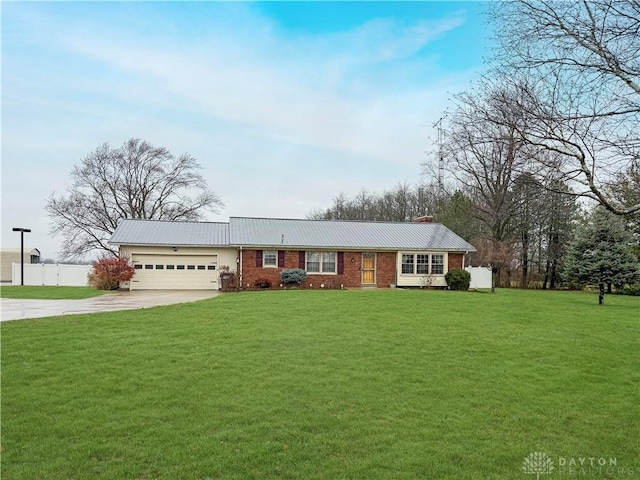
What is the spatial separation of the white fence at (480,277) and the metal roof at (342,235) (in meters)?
5.52

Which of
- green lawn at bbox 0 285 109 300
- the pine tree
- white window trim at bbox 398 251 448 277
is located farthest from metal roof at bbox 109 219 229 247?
the pine tree

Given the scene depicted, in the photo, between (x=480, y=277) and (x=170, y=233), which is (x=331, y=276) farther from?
(x=480, y=277)

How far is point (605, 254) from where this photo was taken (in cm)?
2000

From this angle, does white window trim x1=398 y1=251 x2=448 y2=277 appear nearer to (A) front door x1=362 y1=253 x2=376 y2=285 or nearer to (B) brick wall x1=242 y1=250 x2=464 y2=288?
(B) brick wall x1=242 y1=250 x2=464 y2=288

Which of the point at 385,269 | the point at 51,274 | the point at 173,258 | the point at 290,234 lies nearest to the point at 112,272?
the point at 173,258

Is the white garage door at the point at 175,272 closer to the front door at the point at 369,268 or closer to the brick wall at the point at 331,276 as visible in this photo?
the brick wall at the point at 331,276

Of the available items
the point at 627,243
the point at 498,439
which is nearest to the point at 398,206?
the point at 627,243

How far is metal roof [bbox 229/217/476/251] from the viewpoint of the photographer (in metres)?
24.8

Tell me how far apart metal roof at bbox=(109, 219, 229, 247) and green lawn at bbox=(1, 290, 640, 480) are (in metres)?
13.3

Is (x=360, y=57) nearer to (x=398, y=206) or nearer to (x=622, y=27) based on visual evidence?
(x=622, y=27)

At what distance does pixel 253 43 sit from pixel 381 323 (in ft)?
26.2

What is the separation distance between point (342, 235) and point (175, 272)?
9462 millimetres

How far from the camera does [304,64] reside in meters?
13.9

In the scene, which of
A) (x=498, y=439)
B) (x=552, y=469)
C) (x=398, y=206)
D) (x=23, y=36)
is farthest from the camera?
(x=398, y=206)
